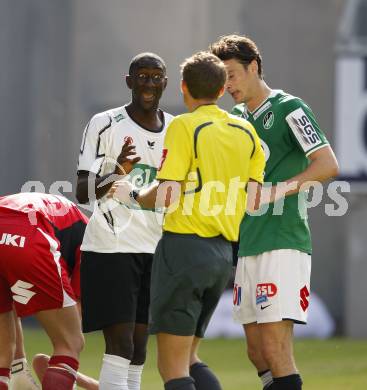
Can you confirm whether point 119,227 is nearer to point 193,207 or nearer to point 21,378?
point 193,207

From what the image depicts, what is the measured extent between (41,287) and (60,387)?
1.80 feet

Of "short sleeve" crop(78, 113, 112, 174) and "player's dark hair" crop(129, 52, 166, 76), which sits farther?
"player's dark hair" crop(129, 52, 166, 76)

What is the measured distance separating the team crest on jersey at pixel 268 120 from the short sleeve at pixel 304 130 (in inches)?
4.2

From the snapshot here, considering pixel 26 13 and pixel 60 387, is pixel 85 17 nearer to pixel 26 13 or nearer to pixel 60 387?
pixel 26 13

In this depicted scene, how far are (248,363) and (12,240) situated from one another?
221 inches

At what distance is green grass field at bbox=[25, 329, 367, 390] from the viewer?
32.5 feet

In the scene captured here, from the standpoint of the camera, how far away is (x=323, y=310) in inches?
634

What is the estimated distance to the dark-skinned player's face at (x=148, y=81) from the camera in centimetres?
700

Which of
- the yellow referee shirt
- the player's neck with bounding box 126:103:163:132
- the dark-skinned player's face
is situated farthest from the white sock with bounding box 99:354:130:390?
the dark-skinned player's face

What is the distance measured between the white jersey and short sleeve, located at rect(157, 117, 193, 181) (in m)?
→ 1.04

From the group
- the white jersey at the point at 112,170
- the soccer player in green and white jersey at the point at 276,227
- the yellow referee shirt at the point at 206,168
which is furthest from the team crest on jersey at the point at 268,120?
the yellow referee shirt at the point at 206,168

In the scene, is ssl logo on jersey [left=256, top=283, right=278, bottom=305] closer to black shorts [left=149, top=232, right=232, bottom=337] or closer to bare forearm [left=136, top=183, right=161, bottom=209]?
black shorts [left=149, top=232, right=232, bottom=337]

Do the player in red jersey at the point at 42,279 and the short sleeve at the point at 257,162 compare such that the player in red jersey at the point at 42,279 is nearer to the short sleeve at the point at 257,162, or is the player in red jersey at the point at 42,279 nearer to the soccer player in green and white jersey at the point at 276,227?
the soccer player in green and white jersey at the point at 276,227

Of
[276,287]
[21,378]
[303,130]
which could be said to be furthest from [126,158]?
[21,378]
